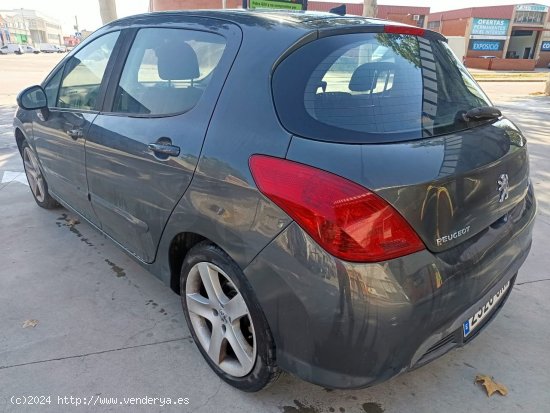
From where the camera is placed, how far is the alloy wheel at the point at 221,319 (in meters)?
1.95

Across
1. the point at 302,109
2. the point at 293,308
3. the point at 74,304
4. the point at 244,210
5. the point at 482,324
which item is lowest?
the point at 74,304

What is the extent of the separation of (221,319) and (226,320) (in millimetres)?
47

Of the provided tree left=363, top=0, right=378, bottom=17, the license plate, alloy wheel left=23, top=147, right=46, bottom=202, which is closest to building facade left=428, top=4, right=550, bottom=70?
tree left=363, top=0, right=378, bottom=17

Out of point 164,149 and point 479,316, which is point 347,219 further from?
point 164,149

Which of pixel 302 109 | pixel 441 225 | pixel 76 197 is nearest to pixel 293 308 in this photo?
pixel 441 225

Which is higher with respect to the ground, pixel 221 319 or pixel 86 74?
pixel 86 74

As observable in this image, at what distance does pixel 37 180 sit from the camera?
162 inches

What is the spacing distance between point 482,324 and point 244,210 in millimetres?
1273

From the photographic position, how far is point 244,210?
1.70 m

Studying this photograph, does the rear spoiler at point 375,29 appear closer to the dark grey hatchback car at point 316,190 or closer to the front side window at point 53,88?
the dark grey hatchback car at point 316,190

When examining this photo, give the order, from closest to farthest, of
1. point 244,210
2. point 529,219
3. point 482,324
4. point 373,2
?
point 244,210 < point 482,324 < point 529,219 < point 373,2

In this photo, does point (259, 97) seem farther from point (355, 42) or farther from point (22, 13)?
point (22, 13)

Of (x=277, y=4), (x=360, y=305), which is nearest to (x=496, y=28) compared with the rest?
(x=277, y=4)

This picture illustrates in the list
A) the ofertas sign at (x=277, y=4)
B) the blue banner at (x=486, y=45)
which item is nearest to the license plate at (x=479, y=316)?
the ofertas sign at (x=277, y=4)
